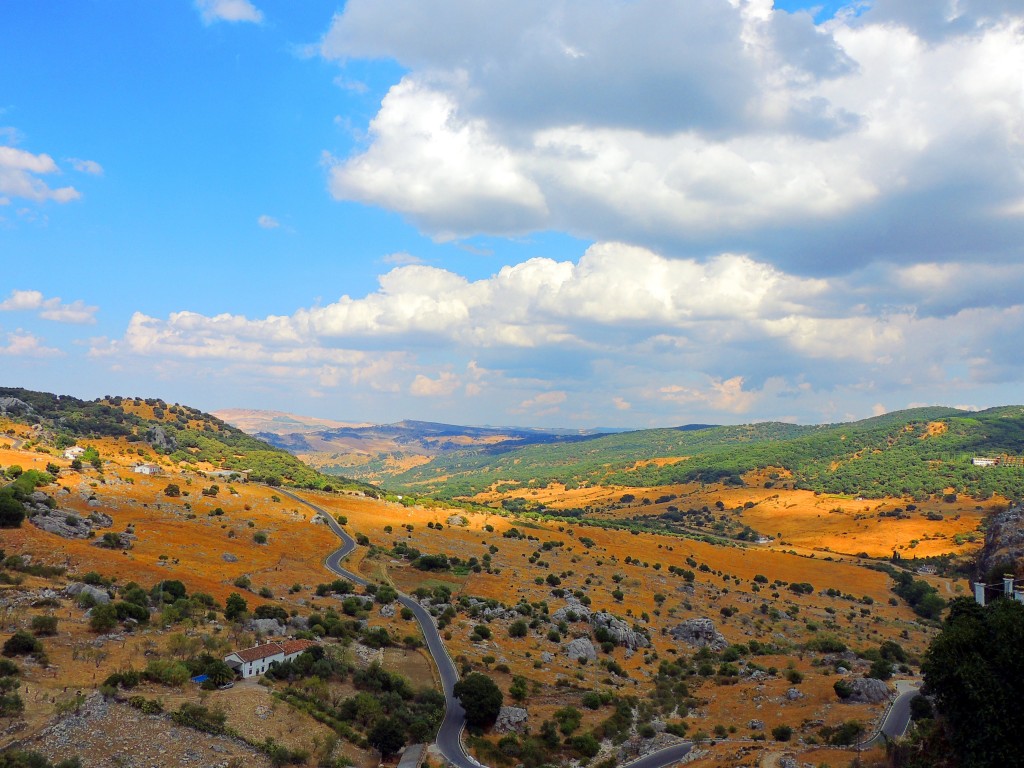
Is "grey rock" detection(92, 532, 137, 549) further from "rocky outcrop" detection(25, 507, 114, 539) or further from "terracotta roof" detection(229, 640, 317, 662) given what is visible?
"terracotta roof" detection(229, 640, 317, 662)

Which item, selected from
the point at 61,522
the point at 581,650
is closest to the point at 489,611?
the point at 581,650

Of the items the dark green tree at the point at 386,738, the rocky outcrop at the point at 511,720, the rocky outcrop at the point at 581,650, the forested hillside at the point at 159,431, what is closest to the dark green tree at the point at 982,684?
the rocky outcrop at the point at 511,720

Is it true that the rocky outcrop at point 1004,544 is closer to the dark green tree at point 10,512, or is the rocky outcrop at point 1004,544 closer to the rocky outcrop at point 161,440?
the dark green tree at point 10,512

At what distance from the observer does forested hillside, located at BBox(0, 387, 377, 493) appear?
118 metres

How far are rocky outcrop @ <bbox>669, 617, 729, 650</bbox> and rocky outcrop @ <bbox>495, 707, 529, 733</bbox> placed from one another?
23125 millimetres

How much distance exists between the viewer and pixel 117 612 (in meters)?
35.2

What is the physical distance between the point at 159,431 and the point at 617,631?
109611mm

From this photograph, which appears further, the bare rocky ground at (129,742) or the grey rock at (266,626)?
the grey rock at (266,626)

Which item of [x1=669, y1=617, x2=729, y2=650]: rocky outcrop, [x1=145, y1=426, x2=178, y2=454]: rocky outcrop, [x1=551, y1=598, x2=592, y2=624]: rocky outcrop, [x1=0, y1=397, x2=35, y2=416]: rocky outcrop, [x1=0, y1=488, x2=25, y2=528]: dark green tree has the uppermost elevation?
[x1=0, y1=397, x2=35, y2=416]: rocky outcrop

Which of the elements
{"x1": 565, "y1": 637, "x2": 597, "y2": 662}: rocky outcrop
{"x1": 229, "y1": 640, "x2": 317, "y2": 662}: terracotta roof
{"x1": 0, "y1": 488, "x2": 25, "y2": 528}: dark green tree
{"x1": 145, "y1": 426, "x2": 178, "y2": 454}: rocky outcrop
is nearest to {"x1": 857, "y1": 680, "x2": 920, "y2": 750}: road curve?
{"x1": 565, "y1": 637, "x2": 597, "y2": 662}: rocky outcrop

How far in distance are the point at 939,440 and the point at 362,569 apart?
184 m

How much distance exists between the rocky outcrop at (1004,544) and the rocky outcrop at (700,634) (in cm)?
2001

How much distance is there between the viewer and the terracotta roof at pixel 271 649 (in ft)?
109

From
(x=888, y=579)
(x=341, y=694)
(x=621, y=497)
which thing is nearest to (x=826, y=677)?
(x=341, y=694)
